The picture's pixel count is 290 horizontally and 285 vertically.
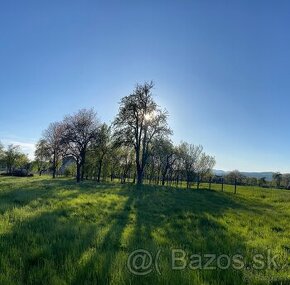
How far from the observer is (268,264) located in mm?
7246

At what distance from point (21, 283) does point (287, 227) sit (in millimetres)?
15803

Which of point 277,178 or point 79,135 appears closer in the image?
point 79,135

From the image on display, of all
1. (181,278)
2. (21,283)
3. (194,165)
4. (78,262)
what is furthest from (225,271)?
(194,165)

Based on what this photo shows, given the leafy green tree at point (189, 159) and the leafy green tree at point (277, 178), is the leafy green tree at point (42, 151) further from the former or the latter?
the leafy green tree at point (277, 178)

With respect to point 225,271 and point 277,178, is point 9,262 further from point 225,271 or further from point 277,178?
point 277,178

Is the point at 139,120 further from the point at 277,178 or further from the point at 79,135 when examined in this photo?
the point at 277,178
